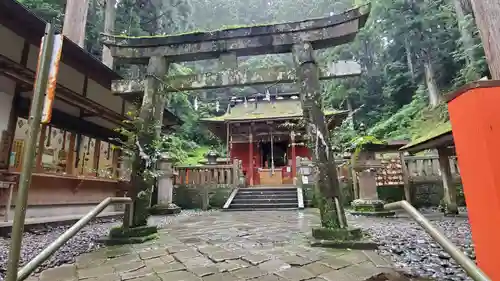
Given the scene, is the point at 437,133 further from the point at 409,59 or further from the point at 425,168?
the point at 409,59

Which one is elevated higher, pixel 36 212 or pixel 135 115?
pixel 135 115

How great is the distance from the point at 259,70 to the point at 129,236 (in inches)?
157

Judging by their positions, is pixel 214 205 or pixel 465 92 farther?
pixel 214 205

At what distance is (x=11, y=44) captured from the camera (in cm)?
592

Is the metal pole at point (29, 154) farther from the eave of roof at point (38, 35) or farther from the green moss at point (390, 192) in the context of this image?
the green moss at point (390, 192)

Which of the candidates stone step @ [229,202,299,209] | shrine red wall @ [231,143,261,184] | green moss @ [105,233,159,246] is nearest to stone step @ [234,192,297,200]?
stone step @ [229,202,299,209]

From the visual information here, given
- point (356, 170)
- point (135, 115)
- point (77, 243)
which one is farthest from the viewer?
point (356, 170)

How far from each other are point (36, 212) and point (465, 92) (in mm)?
8654

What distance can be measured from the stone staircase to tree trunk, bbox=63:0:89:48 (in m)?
8.32

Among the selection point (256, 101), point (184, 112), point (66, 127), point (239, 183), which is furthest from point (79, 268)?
point (184, 112)

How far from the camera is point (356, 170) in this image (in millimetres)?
8922

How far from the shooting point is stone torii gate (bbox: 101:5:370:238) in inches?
191

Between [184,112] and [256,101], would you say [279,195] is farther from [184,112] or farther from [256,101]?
[184,112]

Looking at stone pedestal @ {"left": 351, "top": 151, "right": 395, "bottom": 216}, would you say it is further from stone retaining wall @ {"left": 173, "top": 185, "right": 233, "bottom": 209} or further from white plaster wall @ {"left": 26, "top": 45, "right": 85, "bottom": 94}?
white plaster wall @ {"left": 26, "top": 45, "right": 85, "bottom": 94}
